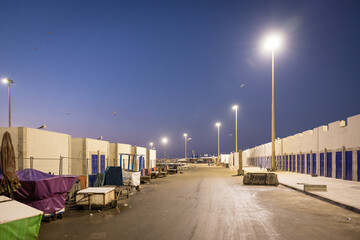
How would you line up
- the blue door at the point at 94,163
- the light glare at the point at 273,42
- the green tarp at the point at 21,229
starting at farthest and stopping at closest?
the light glare at the point at 273,42, the blue door at the point at 94,163, the green tarp at the point at 21,229

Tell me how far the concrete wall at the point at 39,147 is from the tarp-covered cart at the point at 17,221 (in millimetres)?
8106

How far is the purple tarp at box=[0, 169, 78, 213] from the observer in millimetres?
9648

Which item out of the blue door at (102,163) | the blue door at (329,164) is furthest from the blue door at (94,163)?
the blue door at (329,164)

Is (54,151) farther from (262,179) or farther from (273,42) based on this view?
(273,42)

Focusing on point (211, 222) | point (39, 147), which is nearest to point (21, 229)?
point (211, 222)

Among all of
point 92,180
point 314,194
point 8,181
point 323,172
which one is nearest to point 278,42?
point 323,172

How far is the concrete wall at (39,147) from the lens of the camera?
58.2 ft

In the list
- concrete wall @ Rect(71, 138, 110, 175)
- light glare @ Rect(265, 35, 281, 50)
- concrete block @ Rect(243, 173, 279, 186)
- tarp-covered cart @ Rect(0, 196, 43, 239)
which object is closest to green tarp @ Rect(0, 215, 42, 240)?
tarp-covered cart @ Rect(0, 196, 43, 239)

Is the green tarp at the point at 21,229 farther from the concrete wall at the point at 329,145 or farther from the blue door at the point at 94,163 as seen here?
the concrete wall at the point at 329,145

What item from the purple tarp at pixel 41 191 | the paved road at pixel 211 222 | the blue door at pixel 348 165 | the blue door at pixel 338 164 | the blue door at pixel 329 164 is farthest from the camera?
the blue door at pixel 329 164

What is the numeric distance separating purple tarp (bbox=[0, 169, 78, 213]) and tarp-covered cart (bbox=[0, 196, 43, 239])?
2474mm

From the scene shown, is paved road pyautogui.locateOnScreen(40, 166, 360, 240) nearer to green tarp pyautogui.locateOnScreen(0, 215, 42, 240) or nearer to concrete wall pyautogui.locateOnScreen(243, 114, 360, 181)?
green tarp pyautogui.locateOnScreen(0, 215, 42, 240)

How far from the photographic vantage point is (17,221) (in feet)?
20.9

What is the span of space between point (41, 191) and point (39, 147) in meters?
11.0
